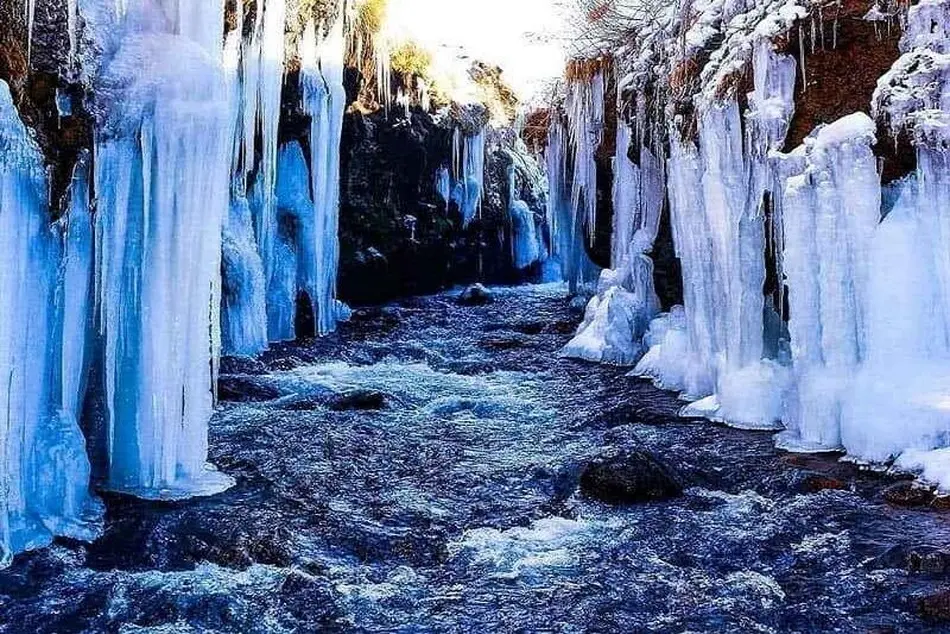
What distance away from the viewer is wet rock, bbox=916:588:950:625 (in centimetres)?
475

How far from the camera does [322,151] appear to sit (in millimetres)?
17422

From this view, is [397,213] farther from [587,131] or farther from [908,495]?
[908,495]

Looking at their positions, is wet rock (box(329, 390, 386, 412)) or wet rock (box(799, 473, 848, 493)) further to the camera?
wet rock (box(329, 390, 386, 412))

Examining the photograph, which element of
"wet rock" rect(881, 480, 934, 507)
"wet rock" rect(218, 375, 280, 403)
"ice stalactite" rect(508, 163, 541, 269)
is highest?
"ice stalactite" rect(508, 163, 541, 269)

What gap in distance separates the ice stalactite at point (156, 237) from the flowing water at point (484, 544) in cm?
60

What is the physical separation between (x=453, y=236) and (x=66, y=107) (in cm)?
2081

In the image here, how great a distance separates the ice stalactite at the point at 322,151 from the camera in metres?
17.0

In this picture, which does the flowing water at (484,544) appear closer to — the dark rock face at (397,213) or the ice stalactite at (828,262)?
the ice stalactite at (828,262)

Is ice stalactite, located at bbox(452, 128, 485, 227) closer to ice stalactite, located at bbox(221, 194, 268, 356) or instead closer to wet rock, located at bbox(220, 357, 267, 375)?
ice stalactite, located at bbox(221, 194, 268, 356)

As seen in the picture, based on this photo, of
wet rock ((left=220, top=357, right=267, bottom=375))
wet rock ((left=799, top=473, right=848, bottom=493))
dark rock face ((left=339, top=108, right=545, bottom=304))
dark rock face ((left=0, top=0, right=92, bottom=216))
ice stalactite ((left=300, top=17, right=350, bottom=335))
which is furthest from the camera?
dark rock face ((left=339, top=108, right=545, bottom=304))

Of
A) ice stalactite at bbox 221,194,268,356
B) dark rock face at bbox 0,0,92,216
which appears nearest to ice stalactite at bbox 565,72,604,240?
ice stalactite at bbox 221,194,268,356

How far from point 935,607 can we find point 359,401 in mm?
7771

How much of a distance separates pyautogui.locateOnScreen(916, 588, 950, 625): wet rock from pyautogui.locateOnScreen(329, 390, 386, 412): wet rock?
7497 millimetres

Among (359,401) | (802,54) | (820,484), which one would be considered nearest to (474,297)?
(359,401)
